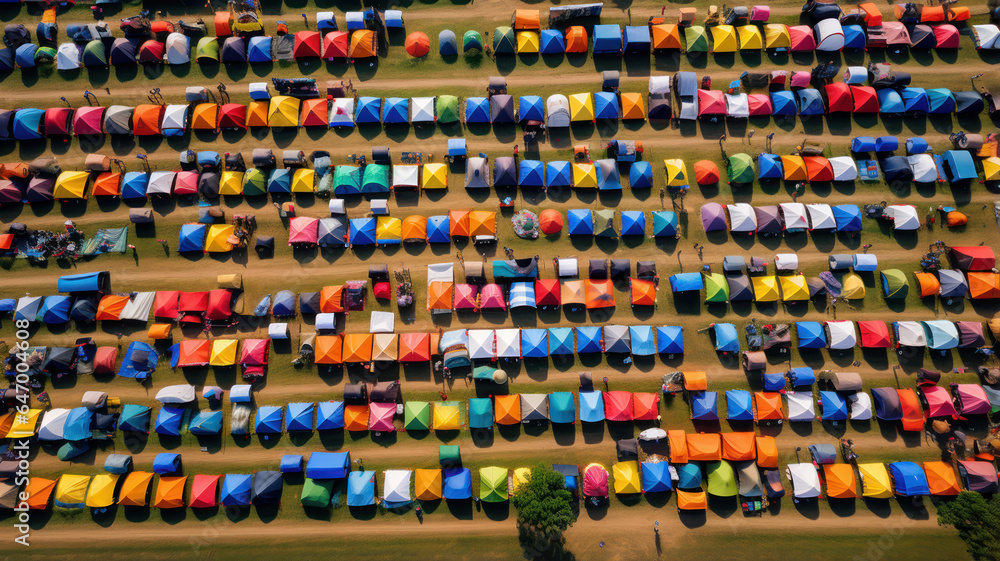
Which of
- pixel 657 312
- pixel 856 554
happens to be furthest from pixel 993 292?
pixel 657 312

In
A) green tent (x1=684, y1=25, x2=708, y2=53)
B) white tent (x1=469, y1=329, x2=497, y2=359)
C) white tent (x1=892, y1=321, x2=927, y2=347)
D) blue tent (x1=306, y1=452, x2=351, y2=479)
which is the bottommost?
blue tent (x1=306, y1=452, x2=351, y2=479)

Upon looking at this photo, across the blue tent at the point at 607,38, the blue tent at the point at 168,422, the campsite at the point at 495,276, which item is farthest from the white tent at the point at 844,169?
the blue tent at the point at 168,422

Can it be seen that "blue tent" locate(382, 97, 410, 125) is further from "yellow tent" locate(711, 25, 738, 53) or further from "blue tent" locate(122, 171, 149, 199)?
"yellow tent" locate(711, 25, 738, 53)

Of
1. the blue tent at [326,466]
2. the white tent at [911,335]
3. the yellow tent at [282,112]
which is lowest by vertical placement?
the blue tent at [326,466]

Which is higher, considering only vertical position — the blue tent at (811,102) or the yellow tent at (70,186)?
the blue tent at (811,102)

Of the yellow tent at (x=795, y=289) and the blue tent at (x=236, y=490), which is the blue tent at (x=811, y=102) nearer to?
the yellow tent at (x=795, y=289)

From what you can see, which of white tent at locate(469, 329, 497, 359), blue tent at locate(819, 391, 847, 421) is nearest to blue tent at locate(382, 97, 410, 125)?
white tent at locate(469, 329, 497, 359)
